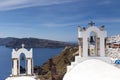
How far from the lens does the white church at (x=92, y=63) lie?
14.8 metres

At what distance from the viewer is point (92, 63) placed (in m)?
16.8

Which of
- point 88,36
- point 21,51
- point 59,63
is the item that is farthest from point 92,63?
point 59,63

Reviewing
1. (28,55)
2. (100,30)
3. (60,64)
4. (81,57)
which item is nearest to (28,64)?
(28,55)

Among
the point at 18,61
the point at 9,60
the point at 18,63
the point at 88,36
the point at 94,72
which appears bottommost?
the point at 9,60

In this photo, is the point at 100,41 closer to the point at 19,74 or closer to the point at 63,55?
the point at 19,74

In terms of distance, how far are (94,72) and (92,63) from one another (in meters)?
1.36

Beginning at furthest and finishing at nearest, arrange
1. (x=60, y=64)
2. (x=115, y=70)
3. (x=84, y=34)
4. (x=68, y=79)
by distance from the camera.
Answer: (x=60, y=64) → (x=84, y=34) → (x=68, y=79) → (x=115, y=70)

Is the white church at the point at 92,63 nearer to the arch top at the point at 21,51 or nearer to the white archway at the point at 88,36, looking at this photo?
the white archway at the point at 88,36

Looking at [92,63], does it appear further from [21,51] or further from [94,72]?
[21,51]

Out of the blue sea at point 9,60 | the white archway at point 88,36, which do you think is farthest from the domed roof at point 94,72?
the blue sea at point 9,60

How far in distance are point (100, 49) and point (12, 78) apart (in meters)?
5.78

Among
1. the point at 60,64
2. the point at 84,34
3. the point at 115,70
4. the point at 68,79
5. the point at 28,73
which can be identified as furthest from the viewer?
the point at 60,64

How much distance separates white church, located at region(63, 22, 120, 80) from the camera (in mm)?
14827

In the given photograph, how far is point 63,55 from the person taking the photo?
56.2 meters
